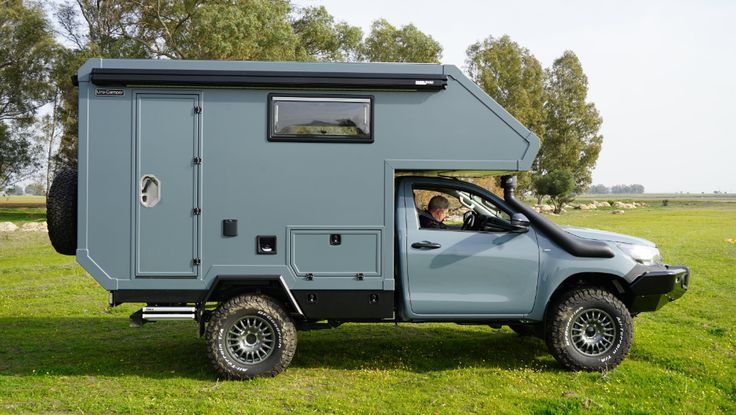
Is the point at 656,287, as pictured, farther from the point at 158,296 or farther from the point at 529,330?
the point at 158,296

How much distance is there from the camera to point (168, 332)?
31.3 feet

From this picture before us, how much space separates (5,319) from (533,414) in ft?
27.4

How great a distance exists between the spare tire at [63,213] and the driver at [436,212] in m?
3.68

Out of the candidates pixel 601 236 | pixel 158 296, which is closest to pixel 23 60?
pixel 158 296

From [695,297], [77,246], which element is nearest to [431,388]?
[77,246]

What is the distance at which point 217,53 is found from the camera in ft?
106

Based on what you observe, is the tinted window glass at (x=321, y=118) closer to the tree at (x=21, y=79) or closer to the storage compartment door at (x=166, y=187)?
the storage compartment door at (x=166, y=187)

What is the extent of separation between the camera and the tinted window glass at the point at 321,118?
7.02m

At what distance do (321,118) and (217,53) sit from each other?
2689 centimetres

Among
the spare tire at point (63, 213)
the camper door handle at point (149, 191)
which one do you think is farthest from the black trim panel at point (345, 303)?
the spare tire at point (63, 213)

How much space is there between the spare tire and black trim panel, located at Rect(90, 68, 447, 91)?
3.76 feet

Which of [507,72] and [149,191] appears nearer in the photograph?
[149,191]

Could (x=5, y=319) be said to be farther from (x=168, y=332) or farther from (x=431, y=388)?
(x=431, y=388)

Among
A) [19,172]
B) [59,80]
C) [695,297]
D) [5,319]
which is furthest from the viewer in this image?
[19,172]
